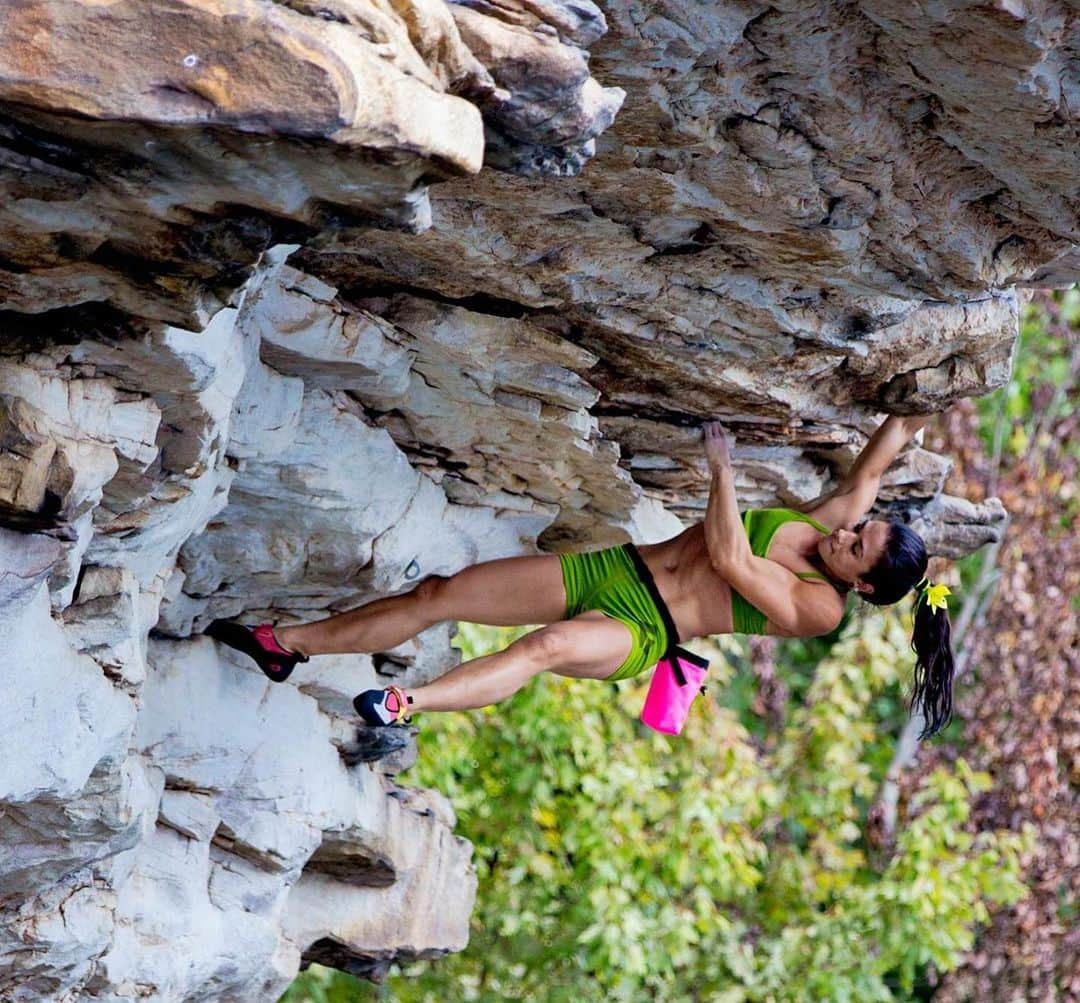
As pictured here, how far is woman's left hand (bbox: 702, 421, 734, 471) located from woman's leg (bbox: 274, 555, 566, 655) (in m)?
0.63

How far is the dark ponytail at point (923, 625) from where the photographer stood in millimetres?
5070

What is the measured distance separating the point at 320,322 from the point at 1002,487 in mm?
7850

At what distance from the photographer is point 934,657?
5.52m

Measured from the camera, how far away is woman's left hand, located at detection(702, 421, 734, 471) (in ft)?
17.1

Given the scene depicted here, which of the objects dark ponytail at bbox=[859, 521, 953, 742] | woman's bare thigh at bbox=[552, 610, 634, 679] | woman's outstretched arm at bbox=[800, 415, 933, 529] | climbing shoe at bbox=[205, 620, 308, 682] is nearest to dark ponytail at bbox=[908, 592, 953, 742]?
dark ponytail at bbox=[859, 521, 953, 742]

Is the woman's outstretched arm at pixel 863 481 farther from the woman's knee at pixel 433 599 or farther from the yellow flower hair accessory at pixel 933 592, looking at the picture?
the woman's knee at pixel 433 599

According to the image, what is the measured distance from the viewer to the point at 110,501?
4043 millimetres

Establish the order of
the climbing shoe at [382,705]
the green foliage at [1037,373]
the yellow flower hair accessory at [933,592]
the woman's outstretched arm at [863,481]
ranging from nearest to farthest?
the climbing shoe at [382,705], the yellow flower hair accessory at [933,592], the woman's outstretched arm at [863,481], the green foliage at [1037,373]

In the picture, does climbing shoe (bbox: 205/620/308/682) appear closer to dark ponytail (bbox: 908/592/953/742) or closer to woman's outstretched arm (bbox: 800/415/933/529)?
woman's outstretched arm (bbox: 800/415/933/529)

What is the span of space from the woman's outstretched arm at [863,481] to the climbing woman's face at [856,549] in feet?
1.00

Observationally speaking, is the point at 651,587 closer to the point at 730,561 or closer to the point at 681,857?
the point at 730,561

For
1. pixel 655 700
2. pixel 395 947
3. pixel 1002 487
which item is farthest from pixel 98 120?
pixel 1002 487

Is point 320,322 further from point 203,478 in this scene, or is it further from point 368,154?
point 368,154

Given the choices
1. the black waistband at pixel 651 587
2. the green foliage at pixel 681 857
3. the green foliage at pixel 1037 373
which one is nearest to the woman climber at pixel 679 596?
the black waistband at pixel 651 587
